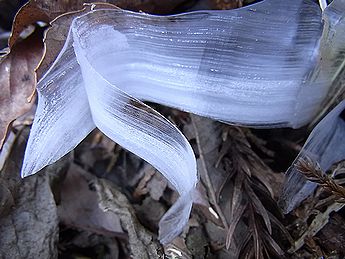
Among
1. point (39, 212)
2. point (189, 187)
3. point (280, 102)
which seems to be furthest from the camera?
point (39, 212)

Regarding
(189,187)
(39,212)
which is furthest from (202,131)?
(39,212)

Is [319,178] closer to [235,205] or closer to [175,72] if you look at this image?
[235,205]

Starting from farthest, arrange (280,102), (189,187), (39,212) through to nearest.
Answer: (39,212) → (280,102) → (189,187)

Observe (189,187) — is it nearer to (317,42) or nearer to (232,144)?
(232,144)

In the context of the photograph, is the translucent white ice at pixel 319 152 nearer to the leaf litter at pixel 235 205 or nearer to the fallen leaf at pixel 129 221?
the leaf litter at pixel 235 205

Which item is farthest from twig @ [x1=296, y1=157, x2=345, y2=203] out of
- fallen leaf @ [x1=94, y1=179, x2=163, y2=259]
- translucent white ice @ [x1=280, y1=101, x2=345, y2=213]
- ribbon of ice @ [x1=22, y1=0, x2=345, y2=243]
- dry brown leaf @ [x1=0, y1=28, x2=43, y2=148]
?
dry brown leaf @ [x1=0, y1=28, x2=43, y2=148]

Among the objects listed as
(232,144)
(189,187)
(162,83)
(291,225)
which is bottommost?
(291,225)

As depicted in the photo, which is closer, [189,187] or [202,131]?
[189,187]
